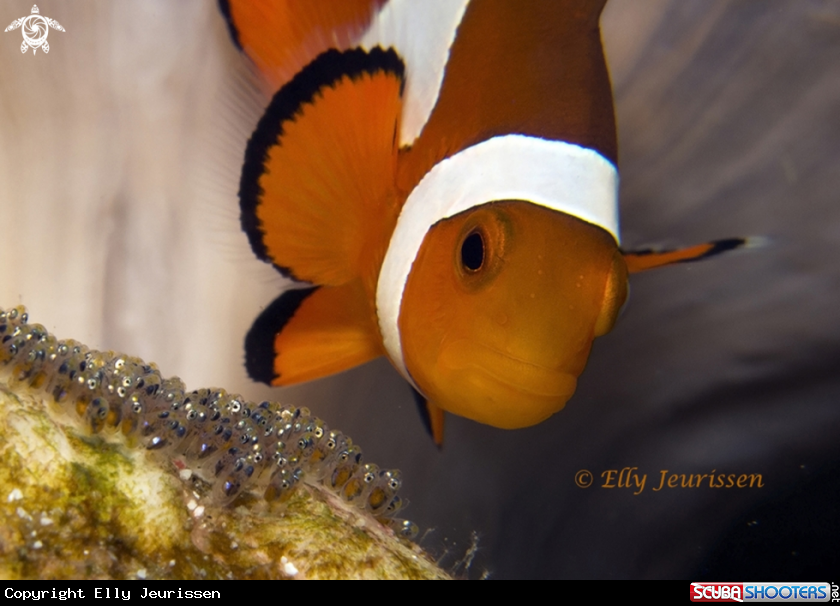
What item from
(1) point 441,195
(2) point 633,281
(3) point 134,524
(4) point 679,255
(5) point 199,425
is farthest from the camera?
(2) point 633,281

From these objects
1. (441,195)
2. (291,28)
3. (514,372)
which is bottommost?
(514,372)

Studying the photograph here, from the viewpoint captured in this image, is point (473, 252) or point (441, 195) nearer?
point (473, 252)

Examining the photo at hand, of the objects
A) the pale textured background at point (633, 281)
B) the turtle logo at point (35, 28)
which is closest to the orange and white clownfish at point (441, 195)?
the pale textured background at point (633, 281)

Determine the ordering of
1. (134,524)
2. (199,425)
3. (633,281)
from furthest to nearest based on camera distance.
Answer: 1. (633,281)
2. (199,425)
3. (134,524)

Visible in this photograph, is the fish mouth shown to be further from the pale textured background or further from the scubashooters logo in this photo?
the pale textured background

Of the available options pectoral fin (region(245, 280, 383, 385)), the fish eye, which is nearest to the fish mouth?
the fish eye

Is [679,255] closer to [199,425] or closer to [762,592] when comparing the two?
[762,592]

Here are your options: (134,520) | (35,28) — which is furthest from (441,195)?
(35,28)
